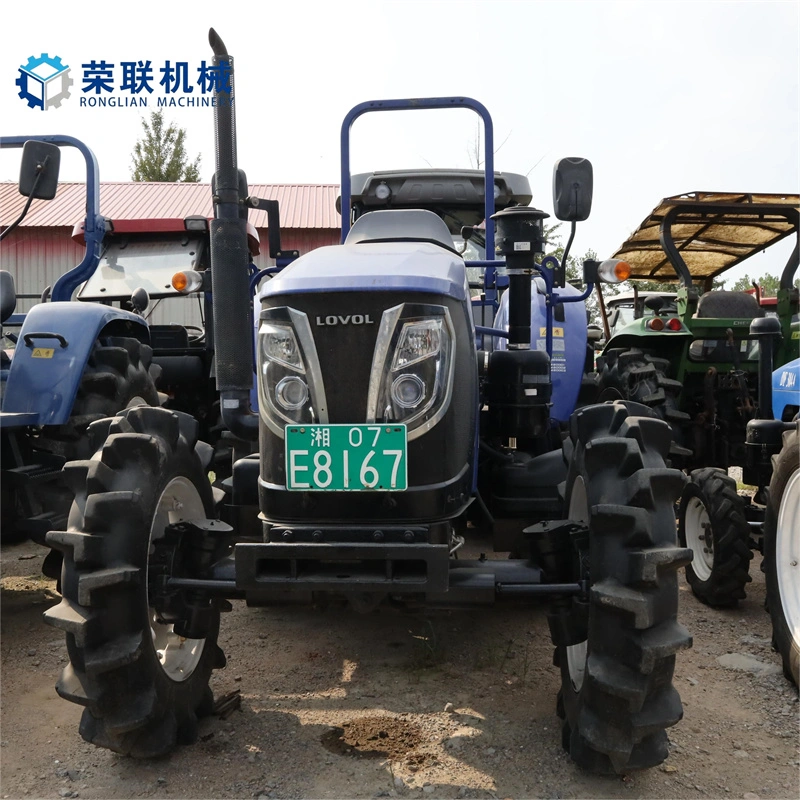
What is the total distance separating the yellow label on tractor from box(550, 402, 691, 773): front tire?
2660 mm

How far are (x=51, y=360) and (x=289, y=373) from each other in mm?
1929

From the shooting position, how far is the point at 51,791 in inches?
102

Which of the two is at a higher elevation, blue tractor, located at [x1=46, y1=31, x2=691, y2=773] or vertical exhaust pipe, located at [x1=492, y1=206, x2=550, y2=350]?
vertical exhaust pipe, located at [x1=492, y1=206, x2=550, y2=350]

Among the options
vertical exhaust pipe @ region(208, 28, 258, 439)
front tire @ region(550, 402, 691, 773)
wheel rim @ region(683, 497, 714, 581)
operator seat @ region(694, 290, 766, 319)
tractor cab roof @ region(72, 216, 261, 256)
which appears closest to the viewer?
front tire @ region(550, 402, 691, 773)

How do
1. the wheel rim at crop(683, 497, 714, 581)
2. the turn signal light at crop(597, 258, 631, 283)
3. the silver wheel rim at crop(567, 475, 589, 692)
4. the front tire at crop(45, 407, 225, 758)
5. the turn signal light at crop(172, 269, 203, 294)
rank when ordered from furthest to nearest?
the turn signal light at crop(172, 269, 203, 294)
the wheel rim at crop(683, 497, 714, 581)
the turn signal light at crop(597, 258, 631, 283)
the silver wheel rim at crop(567, 475, 589, 692)
the front tire at crop(45, 407, 225, 758)

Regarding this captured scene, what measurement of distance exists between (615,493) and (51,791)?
1.96 m

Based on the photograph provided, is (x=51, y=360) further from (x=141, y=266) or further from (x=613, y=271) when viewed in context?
(x=613, y=271)

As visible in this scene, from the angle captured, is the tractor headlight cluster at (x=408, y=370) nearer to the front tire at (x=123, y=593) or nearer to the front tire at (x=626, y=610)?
the front tire at (x=626, y=610)

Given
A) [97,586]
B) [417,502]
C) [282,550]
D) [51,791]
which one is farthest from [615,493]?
[51,791]

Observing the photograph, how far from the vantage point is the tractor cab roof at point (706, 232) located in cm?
593

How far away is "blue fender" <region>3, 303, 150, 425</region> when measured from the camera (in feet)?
12.8

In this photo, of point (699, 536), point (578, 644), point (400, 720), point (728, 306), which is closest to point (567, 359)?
point (699, 536)

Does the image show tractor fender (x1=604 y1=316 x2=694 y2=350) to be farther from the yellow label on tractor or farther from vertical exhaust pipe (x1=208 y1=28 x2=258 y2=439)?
the yellow label on tractor

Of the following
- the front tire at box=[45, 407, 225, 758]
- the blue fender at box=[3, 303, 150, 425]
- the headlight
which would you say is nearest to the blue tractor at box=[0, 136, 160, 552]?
the blue fender at box=[3, 303, 150, 425]
